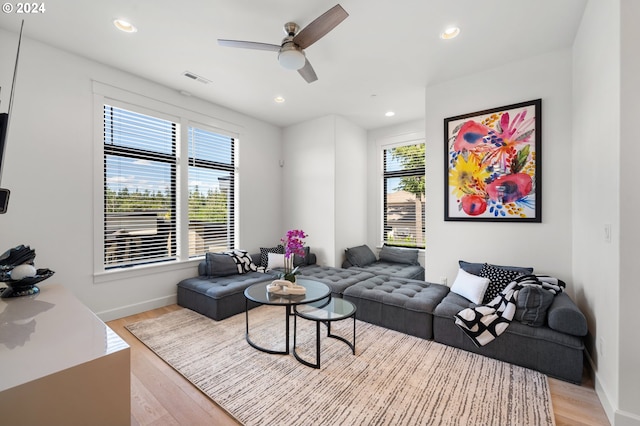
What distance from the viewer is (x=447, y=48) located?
288cm

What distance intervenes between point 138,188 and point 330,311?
2.95 metres

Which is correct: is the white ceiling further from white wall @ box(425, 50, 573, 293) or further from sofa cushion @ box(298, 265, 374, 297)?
sofa cushion @ box(298, 265, 374, 297)

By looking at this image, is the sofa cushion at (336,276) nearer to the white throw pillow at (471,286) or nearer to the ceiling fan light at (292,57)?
the white throw pillow at (471,286)

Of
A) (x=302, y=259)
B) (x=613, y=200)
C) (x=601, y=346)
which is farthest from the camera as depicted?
(x=302, y=259)

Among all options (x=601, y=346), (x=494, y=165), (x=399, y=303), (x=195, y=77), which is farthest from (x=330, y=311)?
(x=195, y=77)

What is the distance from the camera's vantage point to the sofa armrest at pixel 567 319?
2.13 metres

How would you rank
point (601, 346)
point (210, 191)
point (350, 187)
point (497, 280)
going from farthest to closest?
point (350, 187)
point (210, 191)
point (497, 280)
point (601, 346)

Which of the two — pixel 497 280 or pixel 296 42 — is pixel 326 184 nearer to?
pixel 296 42

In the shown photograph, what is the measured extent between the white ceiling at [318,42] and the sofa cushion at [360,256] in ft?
8.60

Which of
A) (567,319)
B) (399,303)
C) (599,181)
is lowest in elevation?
(399,303)

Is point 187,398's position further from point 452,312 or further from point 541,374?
point 541,374

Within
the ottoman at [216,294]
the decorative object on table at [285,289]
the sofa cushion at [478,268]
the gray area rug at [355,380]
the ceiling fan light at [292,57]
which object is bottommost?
the gray area rug at [355,380]

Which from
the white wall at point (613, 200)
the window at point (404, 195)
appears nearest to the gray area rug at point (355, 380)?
the white wall at point (613, 200)

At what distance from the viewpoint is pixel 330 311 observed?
260 cm
